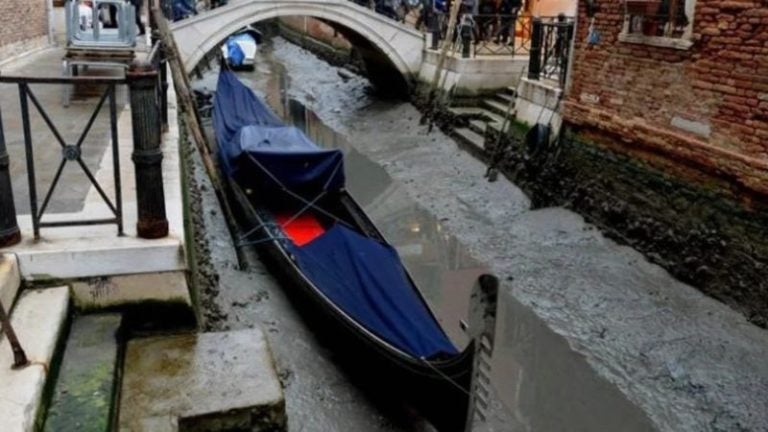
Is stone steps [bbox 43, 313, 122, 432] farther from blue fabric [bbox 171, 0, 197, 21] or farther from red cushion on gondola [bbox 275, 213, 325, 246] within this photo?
blue fabric [bbox 171, 0, 197, 21]

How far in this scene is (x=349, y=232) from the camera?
4.34 meters

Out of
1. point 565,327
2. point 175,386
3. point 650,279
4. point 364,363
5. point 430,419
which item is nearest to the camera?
point 175,386

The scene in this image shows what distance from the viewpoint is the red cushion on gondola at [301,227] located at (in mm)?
5469

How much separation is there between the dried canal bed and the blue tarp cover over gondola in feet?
1.44

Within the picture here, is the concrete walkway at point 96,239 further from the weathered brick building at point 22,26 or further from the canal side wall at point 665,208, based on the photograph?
the weathered brick building at point 22,26

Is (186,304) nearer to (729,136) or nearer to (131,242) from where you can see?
(131,242)

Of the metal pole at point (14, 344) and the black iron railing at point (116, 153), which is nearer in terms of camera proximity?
the metal pole at point (14, 344)

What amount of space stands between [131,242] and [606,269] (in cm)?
385

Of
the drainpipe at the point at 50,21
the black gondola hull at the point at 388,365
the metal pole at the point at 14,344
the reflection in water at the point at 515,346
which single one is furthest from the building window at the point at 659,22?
the drainpipe at the point at 50,21

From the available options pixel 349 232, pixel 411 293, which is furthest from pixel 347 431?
pixel 349 232

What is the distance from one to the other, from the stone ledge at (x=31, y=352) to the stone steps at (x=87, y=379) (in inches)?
2.6

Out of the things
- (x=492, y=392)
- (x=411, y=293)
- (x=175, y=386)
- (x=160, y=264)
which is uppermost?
(x=160, y=264)

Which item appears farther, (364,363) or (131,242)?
(364,363)

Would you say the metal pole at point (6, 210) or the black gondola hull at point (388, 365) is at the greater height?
the metal pole at point (6, 210)
